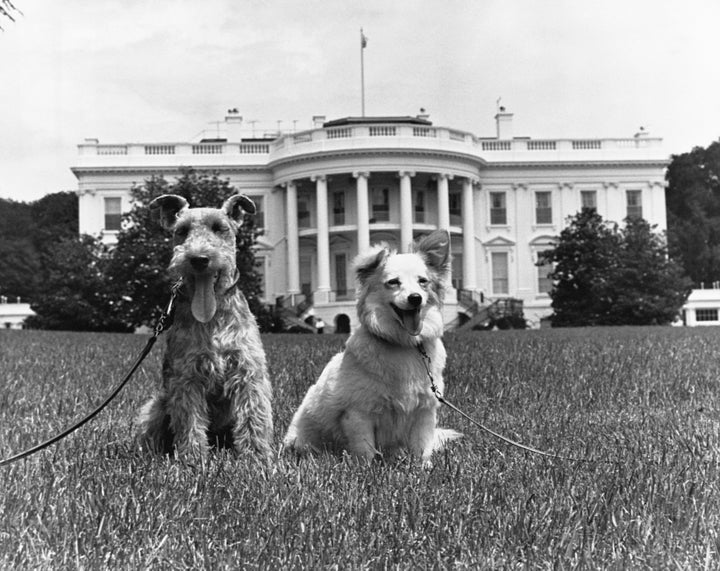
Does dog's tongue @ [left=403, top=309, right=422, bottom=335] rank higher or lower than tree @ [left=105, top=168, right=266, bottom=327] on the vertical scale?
lower

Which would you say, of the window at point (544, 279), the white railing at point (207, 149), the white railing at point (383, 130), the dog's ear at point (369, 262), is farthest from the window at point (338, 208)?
the dog's ear at point (369, 262)

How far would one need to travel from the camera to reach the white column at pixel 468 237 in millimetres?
44719

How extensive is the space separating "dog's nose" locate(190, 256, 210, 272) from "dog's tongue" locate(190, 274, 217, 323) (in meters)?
0.11

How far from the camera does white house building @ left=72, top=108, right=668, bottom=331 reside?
43.5m

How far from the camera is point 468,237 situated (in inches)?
1775

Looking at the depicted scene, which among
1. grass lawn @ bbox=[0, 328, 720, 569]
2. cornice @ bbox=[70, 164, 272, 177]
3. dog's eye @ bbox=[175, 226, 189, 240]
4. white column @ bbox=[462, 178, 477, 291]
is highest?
cornice @ bbox=[70, 164, 272, 177]

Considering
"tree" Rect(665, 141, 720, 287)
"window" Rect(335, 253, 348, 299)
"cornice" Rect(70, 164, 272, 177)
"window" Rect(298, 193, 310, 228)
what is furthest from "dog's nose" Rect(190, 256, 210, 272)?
"tree" Rect(665, 141, 720, 287)

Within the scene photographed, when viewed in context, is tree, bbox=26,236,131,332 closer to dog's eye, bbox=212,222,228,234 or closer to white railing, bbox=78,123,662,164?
white railing, bbox=78,123,662,164

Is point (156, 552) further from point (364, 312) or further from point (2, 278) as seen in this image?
point (2, 278)

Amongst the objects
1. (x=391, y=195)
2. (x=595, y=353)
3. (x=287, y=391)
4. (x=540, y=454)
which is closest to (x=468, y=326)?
(x=391, y=195)

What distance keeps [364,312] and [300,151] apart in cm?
4066

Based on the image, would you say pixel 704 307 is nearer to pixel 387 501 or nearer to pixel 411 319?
pixel 411 319

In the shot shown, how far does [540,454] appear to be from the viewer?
4.34m

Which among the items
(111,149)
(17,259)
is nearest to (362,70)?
(111,149)
